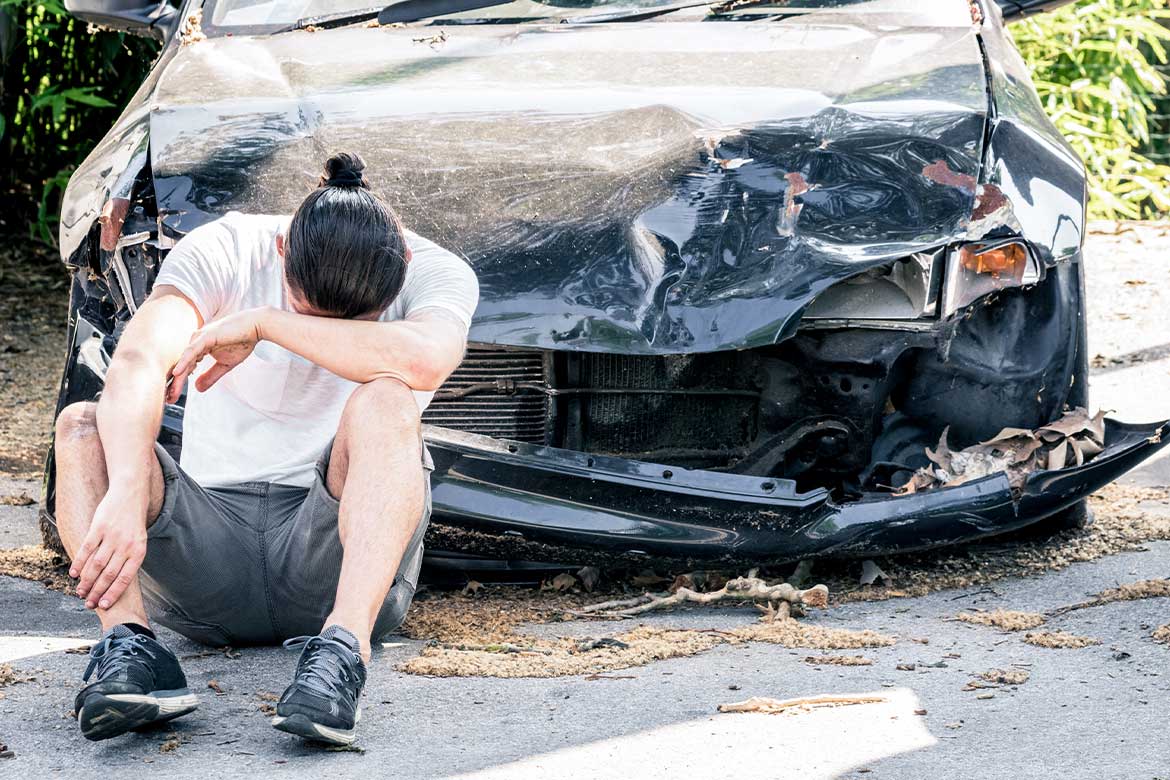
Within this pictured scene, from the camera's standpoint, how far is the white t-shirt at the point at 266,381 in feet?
9.68

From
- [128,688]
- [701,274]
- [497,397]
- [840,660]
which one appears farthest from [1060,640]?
[128,688]

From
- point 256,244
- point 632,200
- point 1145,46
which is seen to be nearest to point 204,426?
point 256,244

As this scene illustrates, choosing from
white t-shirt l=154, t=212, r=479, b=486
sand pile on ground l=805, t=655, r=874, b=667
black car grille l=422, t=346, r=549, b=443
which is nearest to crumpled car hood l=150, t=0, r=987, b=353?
black car grille l=422, t=346, r=549, b=443

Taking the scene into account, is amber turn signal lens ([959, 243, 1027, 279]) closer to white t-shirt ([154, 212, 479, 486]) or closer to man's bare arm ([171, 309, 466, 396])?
white t-shirt ([154, 212, 479, 486])

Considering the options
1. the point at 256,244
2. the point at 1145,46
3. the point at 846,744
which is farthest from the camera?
the point at 1145,46

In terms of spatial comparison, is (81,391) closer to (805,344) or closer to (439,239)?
(439,239)

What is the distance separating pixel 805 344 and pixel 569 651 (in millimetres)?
958

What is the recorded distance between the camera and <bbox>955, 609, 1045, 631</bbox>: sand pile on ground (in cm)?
325

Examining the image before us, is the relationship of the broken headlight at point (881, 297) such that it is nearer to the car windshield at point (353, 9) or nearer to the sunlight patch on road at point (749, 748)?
the sunlight patch on road at point (749, 748)

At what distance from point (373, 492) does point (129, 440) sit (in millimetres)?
453

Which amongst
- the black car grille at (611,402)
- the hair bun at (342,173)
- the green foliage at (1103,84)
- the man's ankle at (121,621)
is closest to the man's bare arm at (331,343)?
the hair bun at (342,173)

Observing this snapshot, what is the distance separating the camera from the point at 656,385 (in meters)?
3.55

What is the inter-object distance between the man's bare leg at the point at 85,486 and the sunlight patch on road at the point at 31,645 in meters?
0.55

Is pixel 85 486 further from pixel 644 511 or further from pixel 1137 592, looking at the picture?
pixel 1137 592
